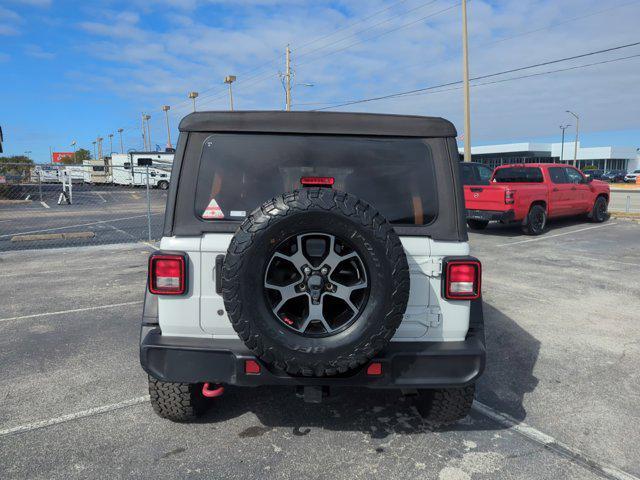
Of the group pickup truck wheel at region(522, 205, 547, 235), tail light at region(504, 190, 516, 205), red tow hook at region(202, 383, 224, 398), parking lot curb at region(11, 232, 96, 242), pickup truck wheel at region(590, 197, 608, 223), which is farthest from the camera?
pickup truck wheel at region(590, 197, 608, 223)

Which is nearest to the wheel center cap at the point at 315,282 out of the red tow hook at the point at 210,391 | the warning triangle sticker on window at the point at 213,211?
the warning triangle sticker on window at the point at 213,211

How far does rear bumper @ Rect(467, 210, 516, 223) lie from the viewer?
12.0m

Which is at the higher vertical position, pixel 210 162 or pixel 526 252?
pixel 210 162

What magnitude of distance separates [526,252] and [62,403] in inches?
360

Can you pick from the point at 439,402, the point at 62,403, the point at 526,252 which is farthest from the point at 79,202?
the point at 439,402

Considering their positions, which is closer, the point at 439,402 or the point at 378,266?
the point at 378,266

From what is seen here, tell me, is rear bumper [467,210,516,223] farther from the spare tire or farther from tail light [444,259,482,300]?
the spare tire

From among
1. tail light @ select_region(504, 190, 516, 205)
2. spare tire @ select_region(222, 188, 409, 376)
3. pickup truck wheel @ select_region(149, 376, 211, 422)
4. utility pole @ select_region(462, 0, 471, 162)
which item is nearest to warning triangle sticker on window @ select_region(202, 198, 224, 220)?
spare tire @ select_region(222, 188, 409, 376)

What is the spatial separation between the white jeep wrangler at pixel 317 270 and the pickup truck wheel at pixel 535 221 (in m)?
10.5

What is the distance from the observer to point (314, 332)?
2.62m

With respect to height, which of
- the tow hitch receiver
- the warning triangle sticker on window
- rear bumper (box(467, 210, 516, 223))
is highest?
the warning triangle sticker on window

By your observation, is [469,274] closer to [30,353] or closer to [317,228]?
[317,228]

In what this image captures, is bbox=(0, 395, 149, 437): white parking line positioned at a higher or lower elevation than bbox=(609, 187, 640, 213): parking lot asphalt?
lower

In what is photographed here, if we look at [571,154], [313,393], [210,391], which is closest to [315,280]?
[313,393]
